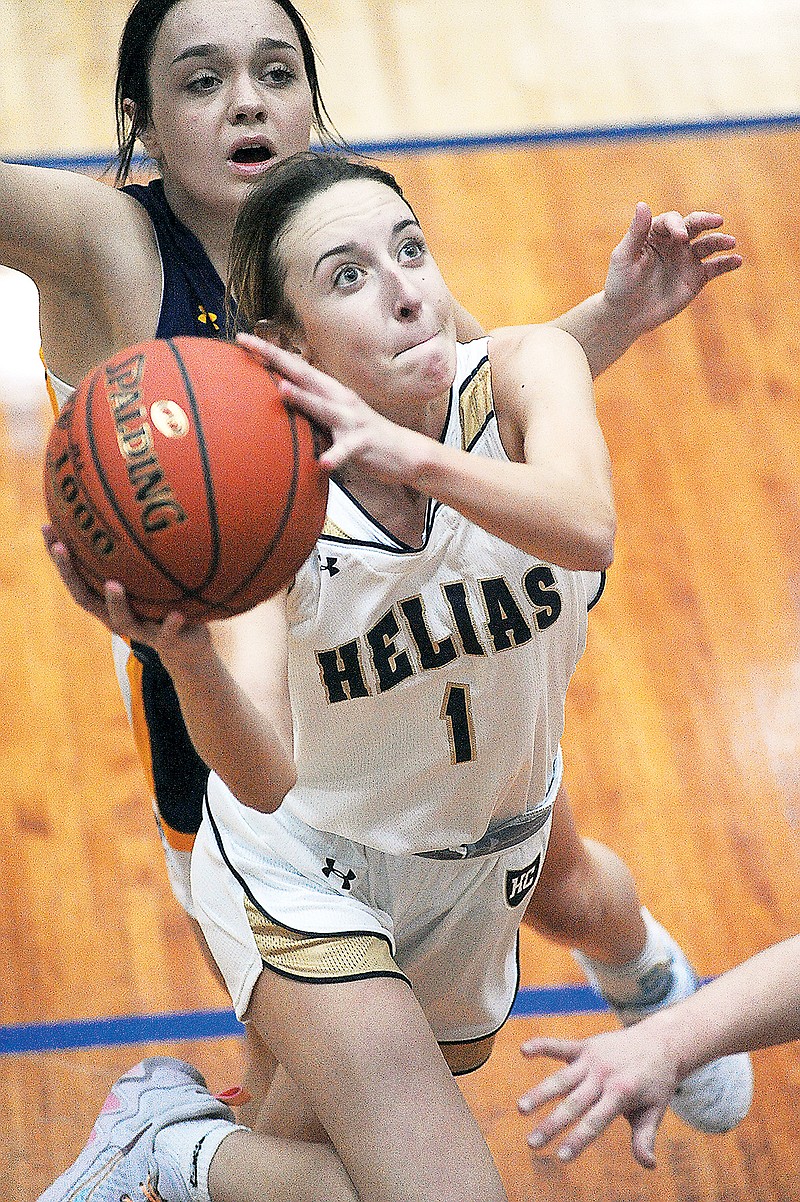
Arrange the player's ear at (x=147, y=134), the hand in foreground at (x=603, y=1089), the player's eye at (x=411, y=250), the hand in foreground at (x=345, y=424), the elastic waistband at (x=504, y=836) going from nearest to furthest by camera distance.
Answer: the hand in foreground at (x=345, y=424) < the hand in foreground at (x=603, y=1089) < the player's eye at (x=411, y=250) < the elastic waistband at (x=504, y=836) < the player's ear at (x=147, y=134)

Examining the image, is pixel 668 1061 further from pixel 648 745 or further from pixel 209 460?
pixel 648 745

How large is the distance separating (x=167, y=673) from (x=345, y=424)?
101cm

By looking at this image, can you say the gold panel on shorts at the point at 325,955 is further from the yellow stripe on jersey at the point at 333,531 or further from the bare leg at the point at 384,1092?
the yellow stripe on jersey at the point at 333,531

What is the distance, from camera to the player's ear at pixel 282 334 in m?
1.90

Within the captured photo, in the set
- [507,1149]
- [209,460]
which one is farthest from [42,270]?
[507,1149]

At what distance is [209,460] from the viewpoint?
157 cm

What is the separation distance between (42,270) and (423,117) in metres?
3.19

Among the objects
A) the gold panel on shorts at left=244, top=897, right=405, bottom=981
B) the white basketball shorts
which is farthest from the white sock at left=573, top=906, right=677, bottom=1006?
the gold panel on shorts at left=244, top=897, right=405, bottom=981

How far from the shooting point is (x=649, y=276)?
89.6 inches

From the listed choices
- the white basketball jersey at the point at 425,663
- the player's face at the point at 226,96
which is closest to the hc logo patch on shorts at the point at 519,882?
the white basketball jersey at the point at 425,663

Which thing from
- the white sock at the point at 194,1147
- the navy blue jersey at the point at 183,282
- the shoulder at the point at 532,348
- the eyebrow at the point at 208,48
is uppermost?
the eyebrow at the point at 208,48

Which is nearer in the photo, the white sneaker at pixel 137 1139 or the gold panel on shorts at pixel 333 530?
the gold panel on shorts at pixel 333 530

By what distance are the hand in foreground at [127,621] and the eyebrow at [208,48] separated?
1104 mm

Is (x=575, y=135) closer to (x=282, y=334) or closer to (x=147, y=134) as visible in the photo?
(x=147, y=134)
